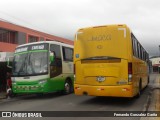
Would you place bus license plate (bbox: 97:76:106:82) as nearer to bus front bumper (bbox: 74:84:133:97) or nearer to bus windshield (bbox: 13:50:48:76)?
bus front bumper (bbox: 74:84:133:97)

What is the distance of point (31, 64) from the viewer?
14.9 metres

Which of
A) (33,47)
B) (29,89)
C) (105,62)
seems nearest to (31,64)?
(33,47)

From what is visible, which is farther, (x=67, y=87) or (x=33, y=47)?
(x=67, y=87)

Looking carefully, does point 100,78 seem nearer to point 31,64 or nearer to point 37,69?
point 37,69

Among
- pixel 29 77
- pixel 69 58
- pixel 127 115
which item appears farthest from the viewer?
pixel 69 58

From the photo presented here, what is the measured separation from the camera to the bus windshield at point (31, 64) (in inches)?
581

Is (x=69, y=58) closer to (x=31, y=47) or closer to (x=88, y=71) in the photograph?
(x=31, y=47)

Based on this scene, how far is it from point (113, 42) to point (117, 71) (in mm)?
1227

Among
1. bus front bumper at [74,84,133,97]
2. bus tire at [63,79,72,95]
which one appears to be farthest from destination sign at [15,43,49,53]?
bus front bumper at [74,84,133,97]

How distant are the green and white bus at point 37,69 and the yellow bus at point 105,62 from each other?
250 centimetres

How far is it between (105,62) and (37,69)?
14.0ft

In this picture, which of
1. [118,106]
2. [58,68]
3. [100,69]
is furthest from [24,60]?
[118,106]

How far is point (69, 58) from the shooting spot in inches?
703

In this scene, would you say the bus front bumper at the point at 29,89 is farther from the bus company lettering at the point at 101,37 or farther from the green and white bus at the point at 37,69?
the bus company lettering at the point at 101,37
